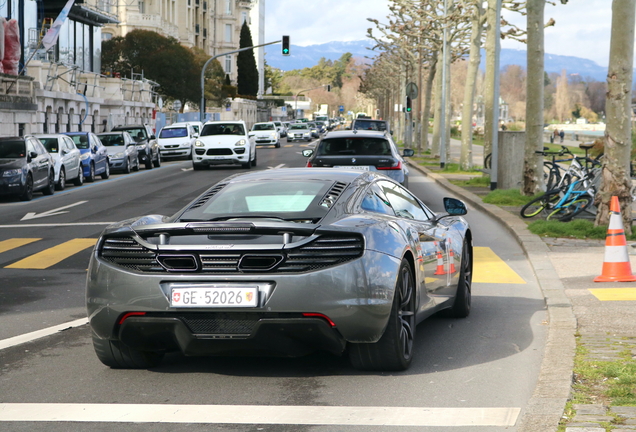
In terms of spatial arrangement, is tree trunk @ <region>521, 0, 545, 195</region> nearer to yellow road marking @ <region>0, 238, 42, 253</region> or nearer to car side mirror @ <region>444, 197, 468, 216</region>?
yellow road marking @ <region>0, 238, 42, 253</region>

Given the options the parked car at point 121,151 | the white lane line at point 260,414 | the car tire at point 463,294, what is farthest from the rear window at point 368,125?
the white lane line at point 260,414

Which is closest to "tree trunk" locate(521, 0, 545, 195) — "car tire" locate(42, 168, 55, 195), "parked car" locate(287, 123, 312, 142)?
"car tire" locate(42, 168, 55, 195)

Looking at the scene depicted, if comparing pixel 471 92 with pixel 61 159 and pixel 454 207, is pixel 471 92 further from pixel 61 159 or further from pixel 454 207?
pixel 454 207

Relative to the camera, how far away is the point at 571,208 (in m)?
16.2

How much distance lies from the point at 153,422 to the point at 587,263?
785cm

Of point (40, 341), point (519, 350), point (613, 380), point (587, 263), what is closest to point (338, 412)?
point (613, 380)

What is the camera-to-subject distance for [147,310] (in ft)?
19.6

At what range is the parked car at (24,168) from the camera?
77.6ft

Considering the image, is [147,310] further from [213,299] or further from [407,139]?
[407,139]

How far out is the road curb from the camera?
512 centimetres

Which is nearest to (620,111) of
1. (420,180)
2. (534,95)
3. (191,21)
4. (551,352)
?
(534,95)

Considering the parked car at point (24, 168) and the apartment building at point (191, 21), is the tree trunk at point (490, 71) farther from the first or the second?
the apartment building at point (191, 21)

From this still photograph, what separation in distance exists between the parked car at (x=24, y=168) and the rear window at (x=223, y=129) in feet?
Answer: 39.1

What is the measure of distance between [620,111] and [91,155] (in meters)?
20.9
